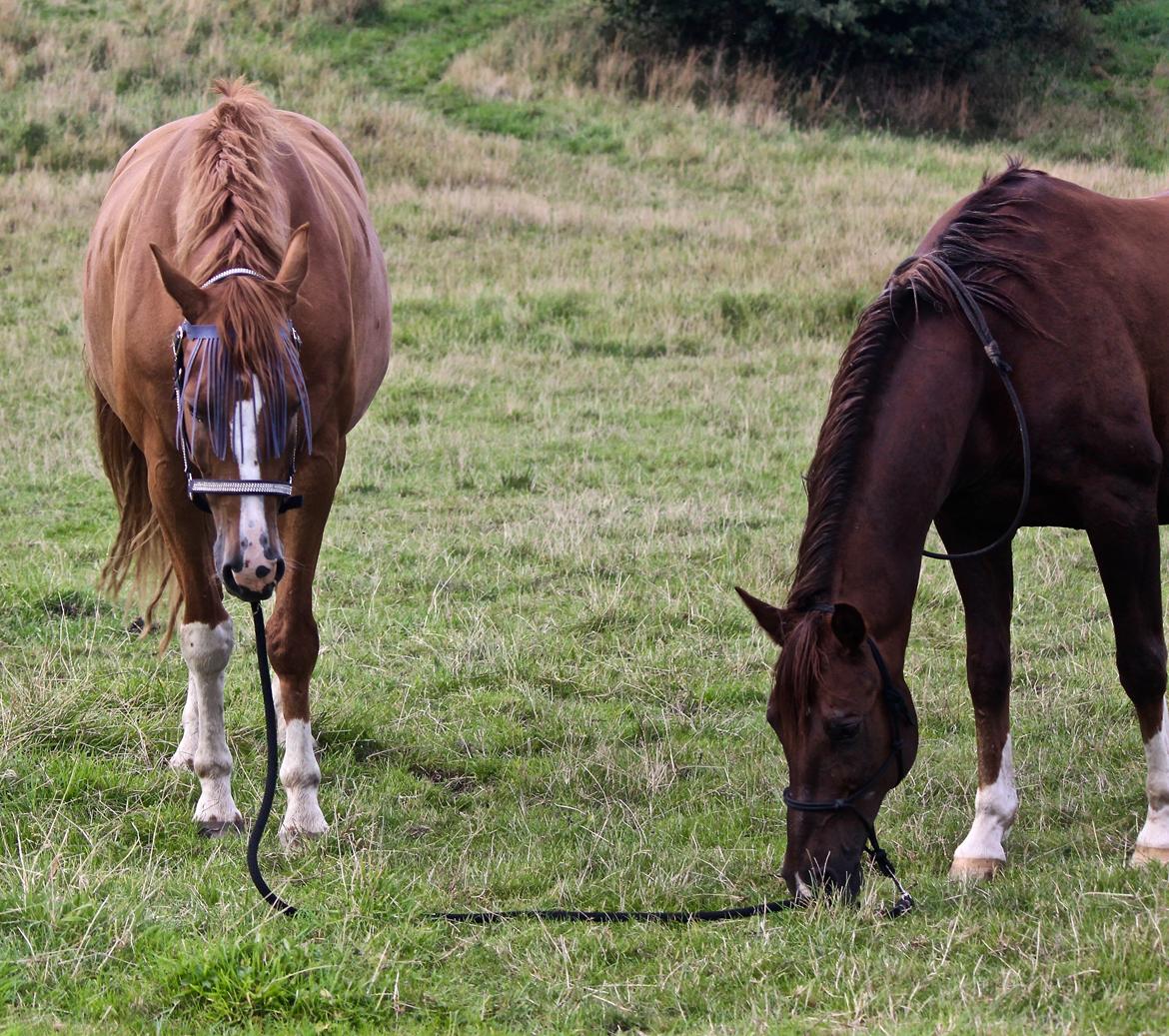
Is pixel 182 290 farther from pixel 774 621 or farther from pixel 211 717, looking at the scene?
pixel 774 621

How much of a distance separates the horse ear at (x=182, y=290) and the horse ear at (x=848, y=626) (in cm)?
180

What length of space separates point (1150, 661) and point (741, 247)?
9.59m

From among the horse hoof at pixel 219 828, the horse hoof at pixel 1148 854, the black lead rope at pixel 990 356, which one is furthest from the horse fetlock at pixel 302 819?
the horse hoof at pixel 1148 854

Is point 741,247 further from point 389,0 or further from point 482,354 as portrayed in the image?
point 389,0

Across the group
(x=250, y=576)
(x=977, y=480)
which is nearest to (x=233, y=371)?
(x=250, y=576)

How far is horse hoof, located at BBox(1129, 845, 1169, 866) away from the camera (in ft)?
12.8

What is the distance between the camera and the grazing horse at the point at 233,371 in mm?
3547

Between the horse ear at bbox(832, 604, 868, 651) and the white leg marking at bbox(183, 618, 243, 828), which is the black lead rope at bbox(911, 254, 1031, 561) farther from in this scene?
the white leg marking at bbox(183, 618, 243, 828)

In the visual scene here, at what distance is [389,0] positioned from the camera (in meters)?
21.7

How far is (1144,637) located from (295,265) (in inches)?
104

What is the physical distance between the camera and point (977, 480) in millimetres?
3941

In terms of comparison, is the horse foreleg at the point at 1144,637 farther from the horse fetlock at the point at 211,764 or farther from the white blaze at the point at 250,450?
the horse fetlock at the point at 211,764

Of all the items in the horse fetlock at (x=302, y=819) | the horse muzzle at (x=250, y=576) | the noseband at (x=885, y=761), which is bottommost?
the horse fetlock at (x=302, y=819)

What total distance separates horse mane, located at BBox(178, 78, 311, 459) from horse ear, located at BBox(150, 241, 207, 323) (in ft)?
0.20
